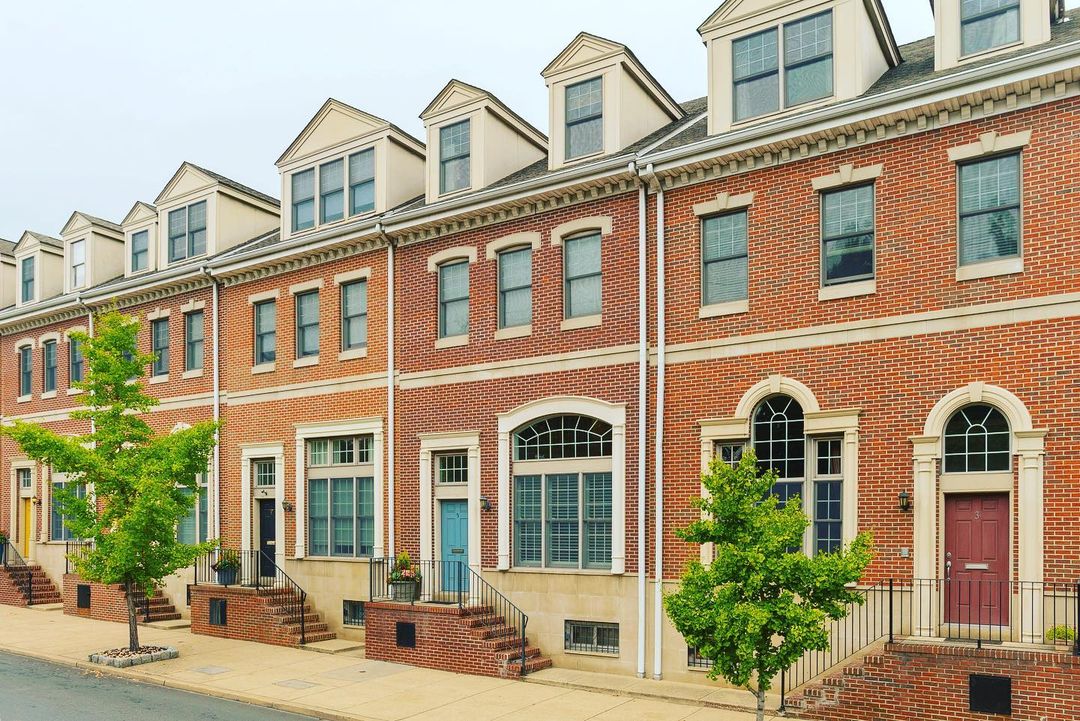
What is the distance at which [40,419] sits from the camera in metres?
30.3

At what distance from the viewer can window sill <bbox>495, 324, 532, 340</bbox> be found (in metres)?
19.6

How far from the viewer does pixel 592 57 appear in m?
19.4

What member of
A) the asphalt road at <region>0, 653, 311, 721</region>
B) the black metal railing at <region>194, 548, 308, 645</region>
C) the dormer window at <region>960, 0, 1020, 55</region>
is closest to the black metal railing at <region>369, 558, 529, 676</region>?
the black metal railing at <region>194, 548, 308, 645</region>

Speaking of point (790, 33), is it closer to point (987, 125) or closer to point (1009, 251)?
point (987, 125)

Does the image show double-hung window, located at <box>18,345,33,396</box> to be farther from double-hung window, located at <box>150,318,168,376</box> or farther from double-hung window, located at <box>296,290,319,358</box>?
double-hung window, located at <box>296,290,319,358</box>

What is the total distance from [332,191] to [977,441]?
50.1ft

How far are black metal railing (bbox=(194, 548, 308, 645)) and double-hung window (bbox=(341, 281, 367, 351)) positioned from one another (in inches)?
204

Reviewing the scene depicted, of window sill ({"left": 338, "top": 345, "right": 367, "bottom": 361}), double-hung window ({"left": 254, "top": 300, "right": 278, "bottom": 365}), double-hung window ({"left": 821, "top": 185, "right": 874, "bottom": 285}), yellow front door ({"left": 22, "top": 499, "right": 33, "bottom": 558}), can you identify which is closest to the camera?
double-hung window ({"left": 821, "top": 185, "right": 874, "bottom": 285})

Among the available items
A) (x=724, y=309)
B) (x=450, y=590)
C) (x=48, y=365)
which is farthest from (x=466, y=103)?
(x=48, y=365)

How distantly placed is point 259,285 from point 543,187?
897cm

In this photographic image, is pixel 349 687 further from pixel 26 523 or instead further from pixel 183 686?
pixel 26 523

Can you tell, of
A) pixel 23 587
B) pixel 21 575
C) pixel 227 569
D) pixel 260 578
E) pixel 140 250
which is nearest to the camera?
pixel 227 569

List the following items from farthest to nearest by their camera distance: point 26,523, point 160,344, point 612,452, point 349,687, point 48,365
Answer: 1. point 26,523
2. point 48,365
3. point 160,344
4. point 612,452
5. point 349,687

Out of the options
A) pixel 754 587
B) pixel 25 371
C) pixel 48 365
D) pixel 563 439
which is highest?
pixel 48 365
